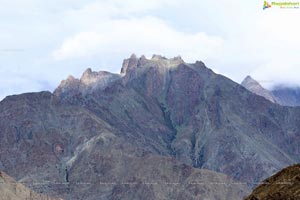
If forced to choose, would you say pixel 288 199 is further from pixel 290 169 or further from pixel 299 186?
pixel 290 169

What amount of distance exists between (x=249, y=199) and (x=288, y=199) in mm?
10661

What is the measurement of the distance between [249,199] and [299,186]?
10649mm

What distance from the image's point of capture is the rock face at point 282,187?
525 feet

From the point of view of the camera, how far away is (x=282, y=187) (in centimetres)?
16412

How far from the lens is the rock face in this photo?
16012cm

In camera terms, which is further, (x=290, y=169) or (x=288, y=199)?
(x=290, y=169)

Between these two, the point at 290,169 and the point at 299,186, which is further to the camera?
the point at 290,169

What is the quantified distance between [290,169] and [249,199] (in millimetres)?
11886

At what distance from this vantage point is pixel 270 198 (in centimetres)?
16275

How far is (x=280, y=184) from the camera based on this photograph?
166750 mm

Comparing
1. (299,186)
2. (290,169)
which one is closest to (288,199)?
(299,186)

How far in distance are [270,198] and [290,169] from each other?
464 inches

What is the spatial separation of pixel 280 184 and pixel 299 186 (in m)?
6.15

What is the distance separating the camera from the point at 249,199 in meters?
166
